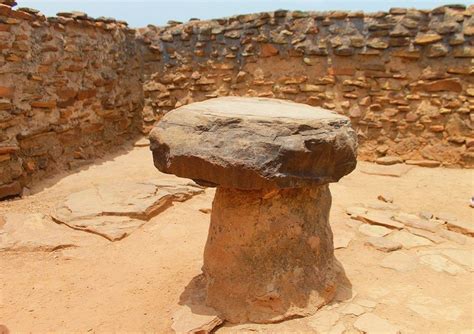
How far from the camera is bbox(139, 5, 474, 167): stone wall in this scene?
19.9 ft

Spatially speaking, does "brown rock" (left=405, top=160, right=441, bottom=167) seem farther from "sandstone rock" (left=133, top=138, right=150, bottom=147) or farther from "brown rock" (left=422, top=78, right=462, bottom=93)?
"sandstone rock" (left=133, top=138, right=150, bottom=147)

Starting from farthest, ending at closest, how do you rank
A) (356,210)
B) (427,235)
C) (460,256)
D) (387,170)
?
(387,170), (356,210), (427,235), (460,256)

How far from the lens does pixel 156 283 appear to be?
324cm

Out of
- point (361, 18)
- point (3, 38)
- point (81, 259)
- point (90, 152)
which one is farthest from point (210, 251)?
point (361, 18)

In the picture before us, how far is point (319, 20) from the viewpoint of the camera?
6684mm

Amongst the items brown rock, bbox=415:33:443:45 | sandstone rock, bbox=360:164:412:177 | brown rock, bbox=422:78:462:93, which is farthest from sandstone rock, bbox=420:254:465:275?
brown rock, bbox=415:33:443:45

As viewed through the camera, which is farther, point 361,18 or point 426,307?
point 361,18

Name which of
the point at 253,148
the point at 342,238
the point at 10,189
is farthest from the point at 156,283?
the point at 10,189

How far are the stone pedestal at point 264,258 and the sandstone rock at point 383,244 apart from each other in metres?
1.13

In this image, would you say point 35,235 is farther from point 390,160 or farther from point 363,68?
point 363,68

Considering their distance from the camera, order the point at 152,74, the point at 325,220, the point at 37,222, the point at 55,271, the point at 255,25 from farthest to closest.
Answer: the point at 152,74, the point at 255,25, the point at 37,222, the point at 55,271, the point at 325,220

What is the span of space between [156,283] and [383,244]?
6.58ft

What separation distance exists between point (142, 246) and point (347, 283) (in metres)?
1.81

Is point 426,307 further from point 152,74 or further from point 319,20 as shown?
point 152,74
